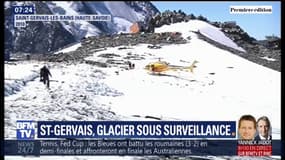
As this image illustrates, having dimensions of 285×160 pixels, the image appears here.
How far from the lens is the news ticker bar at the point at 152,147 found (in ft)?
21.6

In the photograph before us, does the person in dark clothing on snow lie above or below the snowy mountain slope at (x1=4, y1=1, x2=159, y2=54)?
below

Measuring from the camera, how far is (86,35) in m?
6.71

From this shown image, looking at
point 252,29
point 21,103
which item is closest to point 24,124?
point 21,103

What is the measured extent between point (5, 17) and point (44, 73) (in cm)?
78

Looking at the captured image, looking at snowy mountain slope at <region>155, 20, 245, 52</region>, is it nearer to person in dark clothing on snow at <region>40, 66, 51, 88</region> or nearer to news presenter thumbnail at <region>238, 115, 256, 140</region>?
news presenter thumbnail at <region>238, 115, 256, 140</region>

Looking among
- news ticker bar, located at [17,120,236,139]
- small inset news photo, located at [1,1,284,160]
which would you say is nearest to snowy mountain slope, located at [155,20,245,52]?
small inset news photo, located at [1,1,284,160]

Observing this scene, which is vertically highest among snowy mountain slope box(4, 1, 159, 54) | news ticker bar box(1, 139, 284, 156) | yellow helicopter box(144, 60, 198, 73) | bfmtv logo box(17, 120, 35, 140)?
snowy mountain slope box(4, 1, 159, 54)

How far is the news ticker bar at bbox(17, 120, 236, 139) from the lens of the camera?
6.56 metres

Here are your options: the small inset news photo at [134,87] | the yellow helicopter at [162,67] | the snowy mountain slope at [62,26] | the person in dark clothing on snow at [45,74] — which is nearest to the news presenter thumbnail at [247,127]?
the small inset news photo at [134,87]

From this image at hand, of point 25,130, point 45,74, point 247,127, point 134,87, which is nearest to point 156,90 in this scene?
point 134,87

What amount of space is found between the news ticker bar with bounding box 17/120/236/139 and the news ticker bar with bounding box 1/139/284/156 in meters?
0.07

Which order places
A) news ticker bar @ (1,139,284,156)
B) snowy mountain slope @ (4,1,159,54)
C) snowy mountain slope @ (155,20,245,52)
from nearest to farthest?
snowy mountain slope @ (4,1,159,54), news ticker bar @ (1,139,284,156), snowy mountain slope @ (155,20,245,52)

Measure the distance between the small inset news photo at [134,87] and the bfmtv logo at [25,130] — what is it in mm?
11

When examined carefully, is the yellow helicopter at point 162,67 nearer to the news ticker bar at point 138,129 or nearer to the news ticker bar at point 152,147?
the news ticker bar at point 138,129
